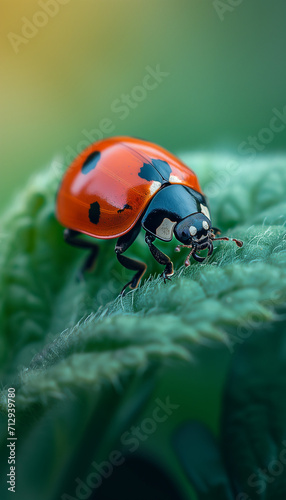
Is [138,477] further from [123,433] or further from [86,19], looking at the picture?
[86,19]

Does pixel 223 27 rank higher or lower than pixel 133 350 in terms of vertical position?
lower

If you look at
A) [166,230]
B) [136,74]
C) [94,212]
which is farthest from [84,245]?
[136,74]

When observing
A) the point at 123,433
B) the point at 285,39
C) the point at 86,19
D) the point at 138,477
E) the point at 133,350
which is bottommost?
the point at 285,39

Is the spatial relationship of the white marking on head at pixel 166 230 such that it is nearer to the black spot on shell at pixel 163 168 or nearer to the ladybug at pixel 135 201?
the ladybug at pixel 135 201

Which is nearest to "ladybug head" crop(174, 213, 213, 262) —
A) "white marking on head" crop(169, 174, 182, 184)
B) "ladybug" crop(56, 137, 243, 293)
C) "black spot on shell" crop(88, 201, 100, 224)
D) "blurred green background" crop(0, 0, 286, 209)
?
"ladybug" crop(56, 137, 243, 293)

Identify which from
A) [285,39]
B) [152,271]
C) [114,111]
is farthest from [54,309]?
[285,39]

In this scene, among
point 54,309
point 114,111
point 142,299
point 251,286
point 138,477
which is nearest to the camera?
point 251,286

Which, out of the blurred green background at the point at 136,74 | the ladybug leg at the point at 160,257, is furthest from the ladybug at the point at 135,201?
the blurred green background at the point at 136,74
